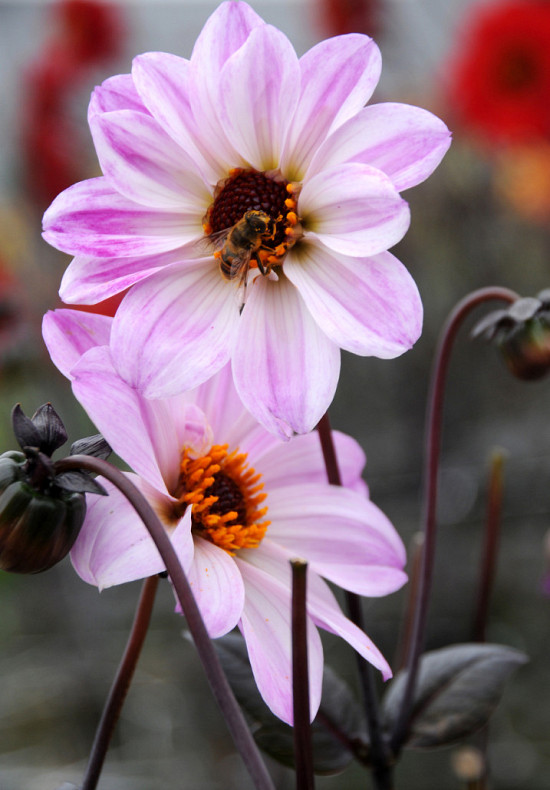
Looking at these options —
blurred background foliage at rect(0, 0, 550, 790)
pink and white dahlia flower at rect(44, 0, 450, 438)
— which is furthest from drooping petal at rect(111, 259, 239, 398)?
blurred background foliage at rect(0, 0, 550, 790)

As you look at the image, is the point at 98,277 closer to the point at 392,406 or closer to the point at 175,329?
the point at 175,329

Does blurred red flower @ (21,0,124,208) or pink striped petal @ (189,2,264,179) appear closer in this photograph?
pink striped petal @ (189,2,264,179)

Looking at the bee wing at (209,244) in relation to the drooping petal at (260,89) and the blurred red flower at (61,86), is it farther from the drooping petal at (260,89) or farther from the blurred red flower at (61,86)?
the blurred red flower at (61,86)

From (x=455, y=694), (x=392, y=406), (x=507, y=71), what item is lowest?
(x=392, y=406)

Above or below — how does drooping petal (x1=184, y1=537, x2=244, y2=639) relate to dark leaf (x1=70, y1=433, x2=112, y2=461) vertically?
below

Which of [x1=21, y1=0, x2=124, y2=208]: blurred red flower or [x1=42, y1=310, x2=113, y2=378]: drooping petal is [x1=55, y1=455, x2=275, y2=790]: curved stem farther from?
[x1=21, y1=0, x2=124, y2=208]: blurred red flower

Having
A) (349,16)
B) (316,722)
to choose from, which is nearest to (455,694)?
(316,722)

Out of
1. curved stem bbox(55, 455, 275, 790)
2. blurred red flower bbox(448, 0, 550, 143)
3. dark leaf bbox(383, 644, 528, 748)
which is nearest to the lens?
curved stem bbox(55, 455, 275, 790)
